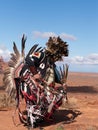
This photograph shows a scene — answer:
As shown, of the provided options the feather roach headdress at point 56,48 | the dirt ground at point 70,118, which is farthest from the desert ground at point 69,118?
the feather roach headdress at point 56,48

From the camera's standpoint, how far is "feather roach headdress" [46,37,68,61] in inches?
379

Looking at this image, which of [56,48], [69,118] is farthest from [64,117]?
[56,48]

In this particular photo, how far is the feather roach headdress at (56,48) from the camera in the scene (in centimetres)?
963

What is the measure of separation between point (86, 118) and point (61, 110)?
1530mm

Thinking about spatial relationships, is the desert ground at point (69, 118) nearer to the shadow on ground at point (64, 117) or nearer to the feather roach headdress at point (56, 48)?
the shadow on ground at point (64, 117)

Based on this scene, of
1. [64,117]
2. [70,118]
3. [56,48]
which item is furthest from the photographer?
[64,117]

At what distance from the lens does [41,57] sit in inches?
371

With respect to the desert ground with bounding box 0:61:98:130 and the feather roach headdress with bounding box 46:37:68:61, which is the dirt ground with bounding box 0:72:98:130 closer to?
the desert ground with bounding box 0:61:98:130

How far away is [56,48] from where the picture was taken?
9641 mm

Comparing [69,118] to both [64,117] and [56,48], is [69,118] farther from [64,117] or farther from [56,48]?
[56,48]

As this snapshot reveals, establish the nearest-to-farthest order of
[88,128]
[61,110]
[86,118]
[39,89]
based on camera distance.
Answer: [88,128]
[39,89]
[86,118]
[61,110]

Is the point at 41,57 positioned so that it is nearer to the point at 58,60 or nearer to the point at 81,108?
the point at 58,60

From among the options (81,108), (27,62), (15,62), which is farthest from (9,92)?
(81,108)

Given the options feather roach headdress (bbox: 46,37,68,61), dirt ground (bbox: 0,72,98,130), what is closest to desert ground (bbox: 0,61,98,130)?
dirt ground (bbox: 0,72,98,130)
